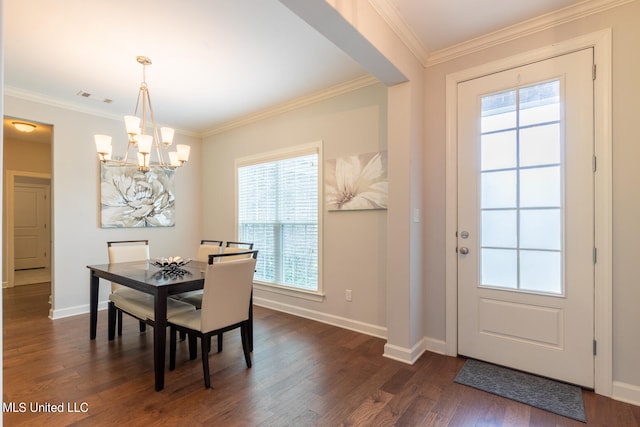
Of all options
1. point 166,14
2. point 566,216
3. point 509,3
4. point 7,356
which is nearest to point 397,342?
point 566,216

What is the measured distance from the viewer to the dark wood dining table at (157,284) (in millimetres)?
2400

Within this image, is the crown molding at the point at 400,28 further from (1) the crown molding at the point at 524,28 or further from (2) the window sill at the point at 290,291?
(2) the window sill at the point at 290,291

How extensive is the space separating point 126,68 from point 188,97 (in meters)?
0.79

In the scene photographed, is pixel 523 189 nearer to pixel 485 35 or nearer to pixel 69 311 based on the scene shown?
pixel 485 35

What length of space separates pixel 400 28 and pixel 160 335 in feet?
9.51

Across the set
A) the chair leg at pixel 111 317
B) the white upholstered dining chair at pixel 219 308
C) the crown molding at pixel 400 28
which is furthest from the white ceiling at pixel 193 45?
the chair leg at pixel 111 317

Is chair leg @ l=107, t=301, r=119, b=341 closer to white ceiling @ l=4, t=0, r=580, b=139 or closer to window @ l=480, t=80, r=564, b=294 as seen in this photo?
white ceiling @ l=4, t=0, r=580, b=139

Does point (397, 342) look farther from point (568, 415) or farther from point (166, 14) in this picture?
point (166, 14)

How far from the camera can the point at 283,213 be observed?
429 centimetres

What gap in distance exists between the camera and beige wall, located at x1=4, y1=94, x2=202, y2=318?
400cm

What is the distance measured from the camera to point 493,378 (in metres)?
2.52

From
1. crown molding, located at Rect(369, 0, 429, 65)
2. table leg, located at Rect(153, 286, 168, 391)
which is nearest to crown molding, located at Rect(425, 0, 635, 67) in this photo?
crown molding, located at Rect(369, 0, 429, 65)

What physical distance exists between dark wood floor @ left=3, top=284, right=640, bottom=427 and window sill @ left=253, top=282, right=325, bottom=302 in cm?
63

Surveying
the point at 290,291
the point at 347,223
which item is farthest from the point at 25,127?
the point at 347,223
